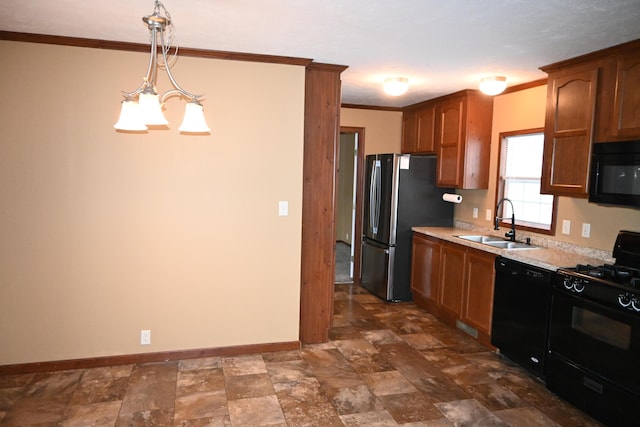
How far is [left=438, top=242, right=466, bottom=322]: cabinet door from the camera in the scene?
429 cm

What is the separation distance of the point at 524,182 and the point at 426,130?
1.41 metres

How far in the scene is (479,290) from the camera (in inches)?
157

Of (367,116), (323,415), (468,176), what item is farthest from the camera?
(367,116)

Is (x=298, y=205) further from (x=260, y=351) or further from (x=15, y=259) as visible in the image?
(x=15, y=259)

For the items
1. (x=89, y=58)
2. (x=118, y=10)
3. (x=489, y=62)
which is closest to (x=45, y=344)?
(x=89, y=58)

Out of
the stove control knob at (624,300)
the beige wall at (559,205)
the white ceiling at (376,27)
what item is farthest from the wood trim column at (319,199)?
the stove control knob at (624,300)

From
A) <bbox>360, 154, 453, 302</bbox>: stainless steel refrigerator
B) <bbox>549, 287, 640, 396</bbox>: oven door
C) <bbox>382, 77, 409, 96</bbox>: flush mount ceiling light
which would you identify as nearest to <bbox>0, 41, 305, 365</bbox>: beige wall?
<bbox>382, 77, 409, 96</bbox>: flush mount ceiling light

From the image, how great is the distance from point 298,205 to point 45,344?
2185 millimetres

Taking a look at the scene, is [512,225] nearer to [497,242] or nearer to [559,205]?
[497,242]

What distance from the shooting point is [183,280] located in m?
3.54

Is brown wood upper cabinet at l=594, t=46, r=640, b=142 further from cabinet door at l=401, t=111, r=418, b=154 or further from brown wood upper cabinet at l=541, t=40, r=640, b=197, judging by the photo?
cabinet door at l=401, t=111, r=418, b=154

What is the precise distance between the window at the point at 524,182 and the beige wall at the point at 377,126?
1.62 metres

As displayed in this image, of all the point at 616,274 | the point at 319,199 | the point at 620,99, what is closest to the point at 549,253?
the point at 616,274

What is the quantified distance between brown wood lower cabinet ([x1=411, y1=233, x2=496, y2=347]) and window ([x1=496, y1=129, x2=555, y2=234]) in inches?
25.5
